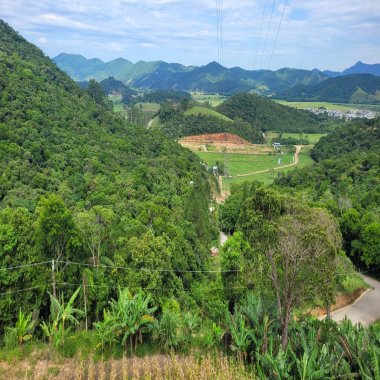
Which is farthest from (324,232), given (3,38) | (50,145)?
(3,38)

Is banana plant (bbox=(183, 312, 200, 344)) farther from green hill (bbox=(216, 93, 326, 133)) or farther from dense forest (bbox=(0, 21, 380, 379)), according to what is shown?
green hill (bbox=(216, 93, 326, 133))

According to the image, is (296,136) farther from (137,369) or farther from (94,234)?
(137,369)

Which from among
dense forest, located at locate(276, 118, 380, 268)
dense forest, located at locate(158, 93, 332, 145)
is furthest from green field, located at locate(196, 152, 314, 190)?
dense forest, located at locate(158, 93, 332, 145)

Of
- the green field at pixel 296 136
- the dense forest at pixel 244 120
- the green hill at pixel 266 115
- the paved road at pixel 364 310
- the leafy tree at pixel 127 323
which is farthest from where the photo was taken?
the green hill at pixel 266 115

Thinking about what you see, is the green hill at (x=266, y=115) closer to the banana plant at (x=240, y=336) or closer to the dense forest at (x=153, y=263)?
the dense forest at (x=153, y=263)

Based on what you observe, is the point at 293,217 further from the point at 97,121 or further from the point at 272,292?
the point at 97,121

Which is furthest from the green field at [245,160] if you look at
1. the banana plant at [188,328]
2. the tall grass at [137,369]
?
the tall grass at [137,369]

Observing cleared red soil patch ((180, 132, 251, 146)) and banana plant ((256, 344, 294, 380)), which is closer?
banana plant ((256, 344, 294, 380))
